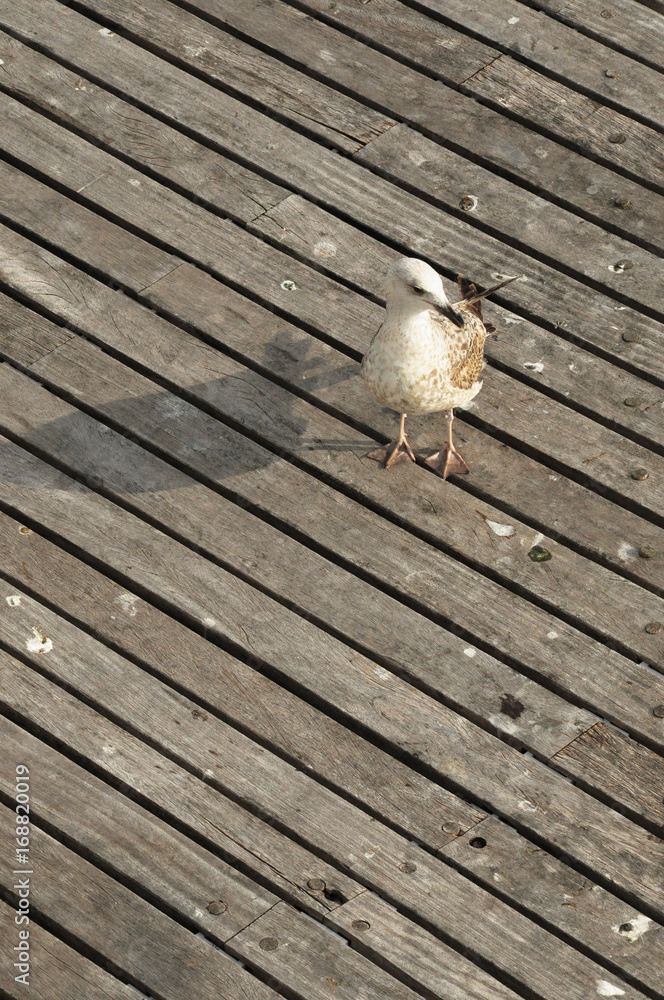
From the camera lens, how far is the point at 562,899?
144 inches

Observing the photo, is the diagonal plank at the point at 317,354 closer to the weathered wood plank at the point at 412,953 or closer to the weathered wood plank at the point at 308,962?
the weathered wood plank at the point at 412,953

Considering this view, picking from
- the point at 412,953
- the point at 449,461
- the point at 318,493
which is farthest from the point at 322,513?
the point at 412,953

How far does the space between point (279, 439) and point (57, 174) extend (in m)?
1.48

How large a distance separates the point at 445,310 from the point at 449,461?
59 centimetres

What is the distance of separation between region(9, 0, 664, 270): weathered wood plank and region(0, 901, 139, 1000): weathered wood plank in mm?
2761

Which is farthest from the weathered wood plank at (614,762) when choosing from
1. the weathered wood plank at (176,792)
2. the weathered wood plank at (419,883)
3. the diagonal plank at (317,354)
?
the weathered wood plank at (176,792)

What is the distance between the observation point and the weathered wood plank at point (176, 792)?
3.68m

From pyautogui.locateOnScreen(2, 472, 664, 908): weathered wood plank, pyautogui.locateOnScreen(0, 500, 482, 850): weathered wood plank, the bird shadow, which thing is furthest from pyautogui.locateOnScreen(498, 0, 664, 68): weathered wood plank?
pyautogui.locateOnScreen(2, 472, 664, 908): weathered wood plank

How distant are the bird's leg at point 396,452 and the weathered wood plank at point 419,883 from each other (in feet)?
3.70

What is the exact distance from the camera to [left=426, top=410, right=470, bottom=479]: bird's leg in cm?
452

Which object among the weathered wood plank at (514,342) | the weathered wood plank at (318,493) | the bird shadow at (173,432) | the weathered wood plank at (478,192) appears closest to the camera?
the weathered wood plank at (318,493)

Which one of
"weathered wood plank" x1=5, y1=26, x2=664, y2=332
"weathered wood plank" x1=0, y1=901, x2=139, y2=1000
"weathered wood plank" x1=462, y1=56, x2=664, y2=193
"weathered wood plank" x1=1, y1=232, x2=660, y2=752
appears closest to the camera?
"weathered wood plank" x1=0, y1=901, x2=139, y2=1000

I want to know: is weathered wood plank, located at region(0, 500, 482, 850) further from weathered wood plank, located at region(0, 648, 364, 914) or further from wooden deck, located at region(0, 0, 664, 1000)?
weathered wood plank, located at region(0, 648, 364, 914)

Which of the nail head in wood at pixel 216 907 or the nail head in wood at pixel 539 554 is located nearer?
the nail head in wood at pixel 216 907
